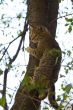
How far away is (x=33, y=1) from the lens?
3.49 metres

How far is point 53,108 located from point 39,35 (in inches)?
83.2

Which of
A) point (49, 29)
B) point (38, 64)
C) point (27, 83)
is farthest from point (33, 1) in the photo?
point (27, 83)

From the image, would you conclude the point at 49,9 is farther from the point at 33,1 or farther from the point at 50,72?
the point at 50,72

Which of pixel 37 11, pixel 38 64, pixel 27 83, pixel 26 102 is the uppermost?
pixel 37 11

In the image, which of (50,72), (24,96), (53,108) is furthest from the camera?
(50,72)

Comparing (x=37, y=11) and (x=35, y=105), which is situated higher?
(x=37, y=11)

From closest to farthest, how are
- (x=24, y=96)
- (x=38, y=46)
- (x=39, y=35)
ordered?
(x=24, y=96) → (x=38, y=46) → (x=39, y=35)

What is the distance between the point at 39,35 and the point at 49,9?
1.18 metres

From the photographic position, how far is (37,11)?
11.4ft

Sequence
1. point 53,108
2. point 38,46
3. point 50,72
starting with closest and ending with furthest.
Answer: point 53,108
point 50,72
point 38,46

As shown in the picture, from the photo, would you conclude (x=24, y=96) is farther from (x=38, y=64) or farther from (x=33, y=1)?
(x=33, y=1)

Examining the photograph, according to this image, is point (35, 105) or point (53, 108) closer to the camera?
point (53, 108)

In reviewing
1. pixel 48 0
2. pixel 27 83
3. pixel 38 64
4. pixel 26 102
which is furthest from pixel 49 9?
pixel 27 83

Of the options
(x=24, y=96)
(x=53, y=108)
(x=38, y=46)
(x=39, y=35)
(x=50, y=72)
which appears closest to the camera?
(x=53, y=108)
